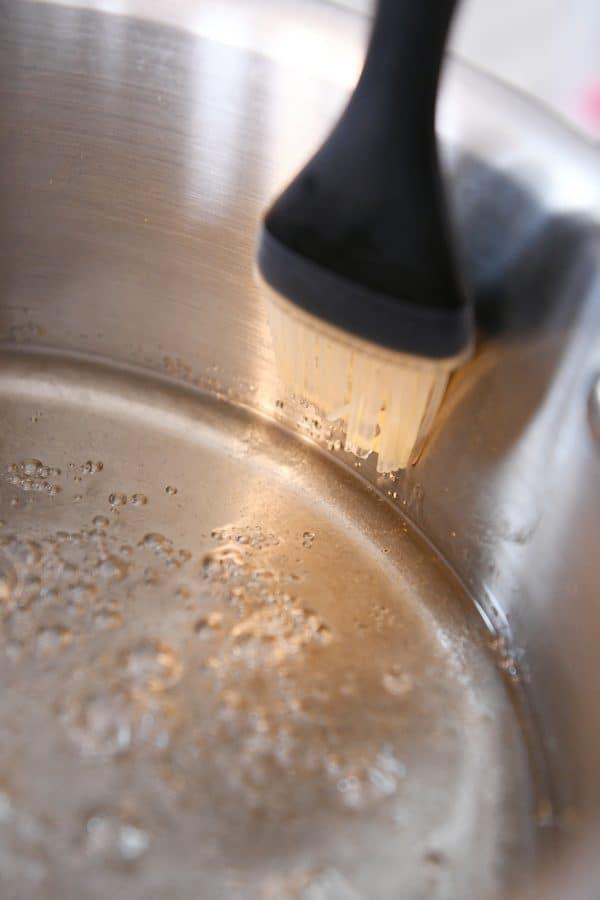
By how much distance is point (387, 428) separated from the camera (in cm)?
46

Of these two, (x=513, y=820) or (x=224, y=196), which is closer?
(x=513, y=820)

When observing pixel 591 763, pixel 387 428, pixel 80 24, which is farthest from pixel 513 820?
pixel 80 24

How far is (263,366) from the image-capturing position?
1.78 feet

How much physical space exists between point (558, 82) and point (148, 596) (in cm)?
53

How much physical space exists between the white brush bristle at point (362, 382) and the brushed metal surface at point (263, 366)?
0.02m

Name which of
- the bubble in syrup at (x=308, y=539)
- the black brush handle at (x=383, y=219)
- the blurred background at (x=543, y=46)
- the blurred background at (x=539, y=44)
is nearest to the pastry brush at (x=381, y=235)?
the black brush handle at (x=383, y=219)

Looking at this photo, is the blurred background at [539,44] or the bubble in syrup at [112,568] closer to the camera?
the bubble in syrup at [112,568]

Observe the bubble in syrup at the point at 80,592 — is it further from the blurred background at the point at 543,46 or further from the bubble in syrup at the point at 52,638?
the blurred background at the point at 543,46

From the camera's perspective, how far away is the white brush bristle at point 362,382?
1.33ft

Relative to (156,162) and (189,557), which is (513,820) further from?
(156,162)

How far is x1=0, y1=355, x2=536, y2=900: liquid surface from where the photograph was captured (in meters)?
0.37

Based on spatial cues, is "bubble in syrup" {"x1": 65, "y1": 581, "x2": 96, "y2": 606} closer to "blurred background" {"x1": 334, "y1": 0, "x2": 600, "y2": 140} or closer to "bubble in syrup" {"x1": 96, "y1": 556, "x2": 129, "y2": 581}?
"bubble in syrup" {"x1": 96, "y1": 556, "x2": 129, "y2": 581}

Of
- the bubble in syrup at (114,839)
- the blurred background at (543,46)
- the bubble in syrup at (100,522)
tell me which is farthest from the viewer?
the blurred background at (543,46)

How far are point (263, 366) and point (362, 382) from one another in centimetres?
13
